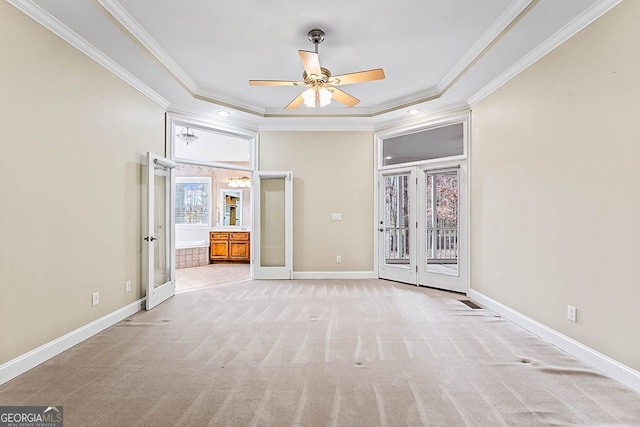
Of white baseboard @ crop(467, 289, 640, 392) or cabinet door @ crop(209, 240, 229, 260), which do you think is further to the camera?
cabinet door @ crop(209, 240, 229, 260)

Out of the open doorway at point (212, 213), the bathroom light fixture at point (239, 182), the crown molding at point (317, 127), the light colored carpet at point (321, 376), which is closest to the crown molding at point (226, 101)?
the crown molding at point (317, 127)

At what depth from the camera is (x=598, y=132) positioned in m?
2.44

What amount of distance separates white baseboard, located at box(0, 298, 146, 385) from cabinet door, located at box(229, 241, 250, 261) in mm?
4185

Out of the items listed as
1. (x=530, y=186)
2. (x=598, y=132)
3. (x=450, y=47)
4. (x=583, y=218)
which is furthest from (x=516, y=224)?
(x=450, y=47)

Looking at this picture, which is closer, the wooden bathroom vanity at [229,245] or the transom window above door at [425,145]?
the transom window above door at [425,145]

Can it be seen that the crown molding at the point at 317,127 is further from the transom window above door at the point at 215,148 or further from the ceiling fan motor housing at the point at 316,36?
the ceiling fan motor housing at the point at 316,36

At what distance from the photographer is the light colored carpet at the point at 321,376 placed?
1874 mm

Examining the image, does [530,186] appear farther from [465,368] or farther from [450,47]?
[465,368]

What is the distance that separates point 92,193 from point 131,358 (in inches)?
63.4

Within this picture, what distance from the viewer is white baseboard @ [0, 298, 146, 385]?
2254 mm

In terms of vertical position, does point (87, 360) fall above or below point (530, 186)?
below

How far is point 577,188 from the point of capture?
263 cm

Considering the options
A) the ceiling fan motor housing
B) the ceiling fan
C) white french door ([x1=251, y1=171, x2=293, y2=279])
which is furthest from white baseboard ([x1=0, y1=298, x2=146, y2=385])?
the ceiling fan motor housing

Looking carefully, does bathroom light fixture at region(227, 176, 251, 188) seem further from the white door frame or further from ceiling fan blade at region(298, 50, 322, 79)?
ceiling fan blade at region(298, 50, 322, 79)
